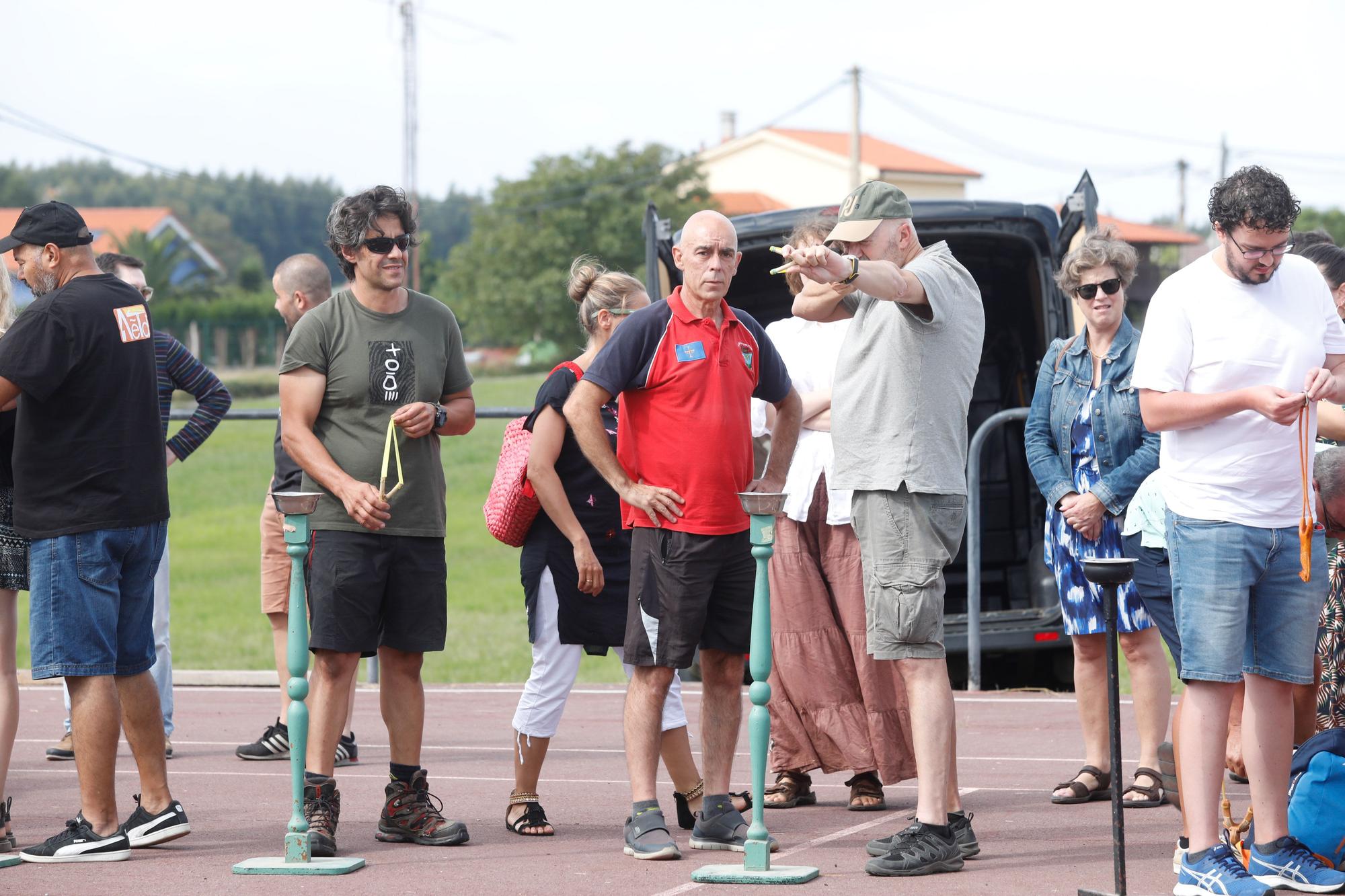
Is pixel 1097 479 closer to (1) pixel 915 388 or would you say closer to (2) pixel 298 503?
(1) pixel 915 388

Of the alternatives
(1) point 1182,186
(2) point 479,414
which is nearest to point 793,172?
(1) point 1182,186

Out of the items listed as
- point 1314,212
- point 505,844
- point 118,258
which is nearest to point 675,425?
point 505,844

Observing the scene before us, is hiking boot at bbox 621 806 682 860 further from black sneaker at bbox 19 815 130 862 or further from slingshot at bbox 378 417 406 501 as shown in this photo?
black sneaker at bbox 19 815 130 862

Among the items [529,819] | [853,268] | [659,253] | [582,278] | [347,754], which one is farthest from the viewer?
[659,253]

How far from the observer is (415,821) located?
549 cm

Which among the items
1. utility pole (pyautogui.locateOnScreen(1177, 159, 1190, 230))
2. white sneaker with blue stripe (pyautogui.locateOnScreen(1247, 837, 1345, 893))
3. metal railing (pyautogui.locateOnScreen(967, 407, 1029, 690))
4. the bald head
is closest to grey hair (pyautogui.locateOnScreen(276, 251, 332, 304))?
Result: the bald head

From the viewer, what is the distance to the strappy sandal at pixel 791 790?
19.9 feet

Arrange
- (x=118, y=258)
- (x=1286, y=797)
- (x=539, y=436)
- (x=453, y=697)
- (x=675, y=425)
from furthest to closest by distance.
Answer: (x=453, y=697)
(x=118, y=258)
(x=539, y=436)
(x=675, y=425)
(x=1286, y=797)

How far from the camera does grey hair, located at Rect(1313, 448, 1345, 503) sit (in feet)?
15.8

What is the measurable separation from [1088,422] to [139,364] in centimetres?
346

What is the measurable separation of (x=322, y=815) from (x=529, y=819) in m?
0.77

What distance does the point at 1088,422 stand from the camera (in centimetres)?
592

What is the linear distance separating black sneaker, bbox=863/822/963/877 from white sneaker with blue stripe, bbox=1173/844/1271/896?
719 mm

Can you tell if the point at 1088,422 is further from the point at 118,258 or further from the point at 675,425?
the point at 118,258
